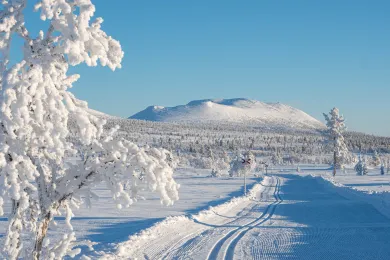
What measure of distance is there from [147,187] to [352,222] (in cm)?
1705

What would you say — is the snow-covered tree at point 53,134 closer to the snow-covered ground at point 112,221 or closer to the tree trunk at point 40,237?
the tree trunk at point 40,237

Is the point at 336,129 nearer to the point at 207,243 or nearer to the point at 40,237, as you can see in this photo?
the point at 207,243

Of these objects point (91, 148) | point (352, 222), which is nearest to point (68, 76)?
point (91, 148)

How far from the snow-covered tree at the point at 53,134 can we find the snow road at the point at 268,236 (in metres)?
6.46

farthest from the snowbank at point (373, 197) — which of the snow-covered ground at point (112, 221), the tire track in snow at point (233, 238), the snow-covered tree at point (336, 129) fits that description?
the snow-covered tree at point (336, 129)

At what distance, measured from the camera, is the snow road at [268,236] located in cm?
1426

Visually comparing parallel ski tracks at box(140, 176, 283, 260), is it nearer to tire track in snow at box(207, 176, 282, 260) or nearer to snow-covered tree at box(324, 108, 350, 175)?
tire track in snow at box(207, 176, 282, 260)

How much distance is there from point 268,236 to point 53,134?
13.0 meters

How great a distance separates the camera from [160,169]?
21.2 ft

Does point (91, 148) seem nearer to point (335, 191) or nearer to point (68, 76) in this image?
point (68, 76)

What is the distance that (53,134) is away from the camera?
607 centimetres

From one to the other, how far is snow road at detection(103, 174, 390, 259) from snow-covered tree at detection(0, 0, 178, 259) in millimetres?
6458

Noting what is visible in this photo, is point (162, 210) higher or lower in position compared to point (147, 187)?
lower

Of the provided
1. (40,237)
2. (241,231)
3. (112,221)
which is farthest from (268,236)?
(40,237)
